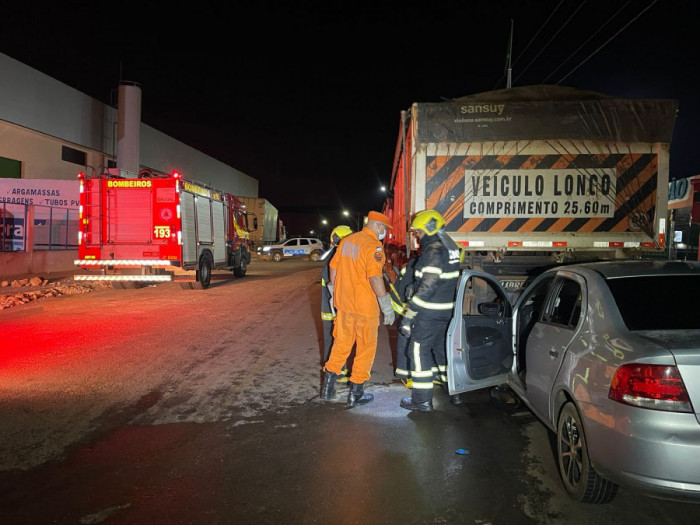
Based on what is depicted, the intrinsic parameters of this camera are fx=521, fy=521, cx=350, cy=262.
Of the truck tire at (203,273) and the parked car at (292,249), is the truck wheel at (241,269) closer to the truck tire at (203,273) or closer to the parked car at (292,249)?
the truck tire at (203,273)

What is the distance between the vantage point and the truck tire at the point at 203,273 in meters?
15.0

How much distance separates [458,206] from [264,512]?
5.16m

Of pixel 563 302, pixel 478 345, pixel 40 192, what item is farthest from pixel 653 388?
pixel 40 192

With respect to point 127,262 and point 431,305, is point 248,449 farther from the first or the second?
point 127,262

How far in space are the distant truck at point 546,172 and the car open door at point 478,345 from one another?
2.34 metres

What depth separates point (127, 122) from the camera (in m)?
27.6

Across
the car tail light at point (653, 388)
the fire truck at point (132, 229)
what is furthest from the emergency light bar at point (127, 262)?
the car tail light at point (653, 388)

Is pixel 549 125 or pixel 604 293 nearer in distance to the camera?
pixel 604 293

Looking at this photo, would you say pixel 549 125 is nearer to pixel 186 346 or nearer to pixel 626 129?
pixel 626 129

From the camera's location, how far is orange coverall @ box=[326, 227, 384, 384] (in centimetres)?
505

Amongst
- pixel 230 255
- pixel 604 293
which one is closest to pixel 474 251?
pixel 604 293

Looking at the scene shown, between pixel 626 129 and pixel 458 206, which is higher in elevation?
pixel 626 129

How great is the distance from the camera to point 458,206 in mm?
7289

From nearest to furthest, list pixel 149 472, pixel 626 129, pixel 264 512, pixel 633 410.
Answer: pixel 633 410 < pixel 264 512 < pixel 149 472 < pixel 626 129
